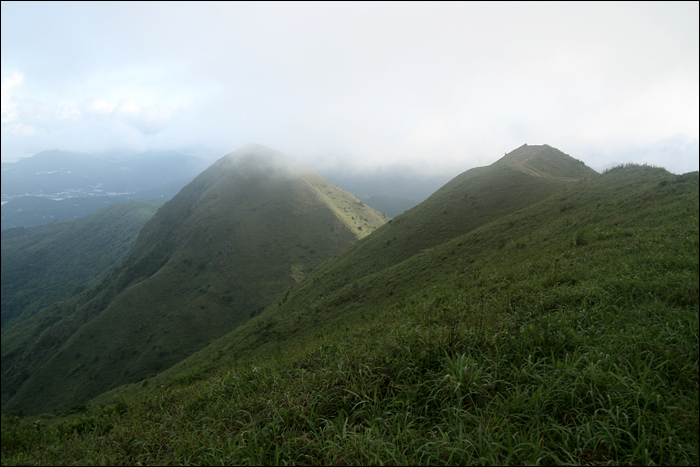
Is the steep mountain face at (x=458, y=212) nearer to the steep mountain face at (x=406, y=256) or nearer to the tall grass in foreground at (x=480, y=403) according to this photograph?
the steep mountain face at (x=406, y=256)

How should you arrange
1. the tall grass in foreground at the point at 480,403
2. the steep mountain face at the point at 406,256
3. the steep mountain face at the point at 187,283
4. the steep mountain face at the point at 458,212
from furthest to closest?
the steep mountain face at the point at 187,283, the steep mountain face at the point at 458,212, the steep mountain face at the point at 406,256, the tall grass in foreground at the point at 480,403

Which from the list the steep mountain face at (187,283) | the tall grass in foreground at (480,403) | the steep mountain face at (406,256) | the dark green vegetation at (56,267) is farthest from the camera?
the dark green vegetation at (56,267)

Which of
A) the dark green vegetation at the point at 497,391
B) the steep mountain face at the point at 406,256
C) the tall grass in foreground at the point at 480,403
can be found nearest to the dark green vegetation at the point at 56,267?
the steep mountain face at the point at 406,256

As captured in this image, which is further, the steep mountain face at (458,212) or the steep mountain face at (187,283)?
the steep mountain face at (187,283)

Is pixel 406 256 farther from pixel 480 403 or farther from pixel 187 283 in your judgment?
pixel 187 283

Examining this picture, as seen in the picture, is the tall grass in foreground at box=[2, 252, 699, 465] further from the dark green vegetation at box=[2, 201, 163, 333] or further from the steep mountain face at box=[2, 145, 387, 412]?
the dark green vegetation at box=[2, 201, 163, 333]

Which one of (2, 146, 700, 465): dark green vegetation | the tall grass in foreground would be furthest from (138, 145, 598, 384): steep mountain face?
the tall grass in foreground

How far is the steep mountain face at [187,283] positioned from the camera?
193 ft

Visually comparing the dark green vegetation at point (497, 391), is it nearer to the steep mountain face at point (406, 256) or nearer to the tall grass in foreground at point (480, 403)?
the tall grass in foreground at point (480, 403)

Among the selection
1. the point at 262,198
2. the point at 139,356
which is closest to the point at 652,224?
the point at 139,356

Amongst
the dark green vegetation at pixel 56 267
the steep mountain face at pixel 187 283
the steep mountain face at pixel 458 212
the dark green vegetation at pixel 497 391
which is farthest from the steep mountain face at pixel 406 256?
the dark green vegetation at pixel 56 267

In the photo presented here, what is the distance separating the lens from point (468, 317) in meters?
7.67

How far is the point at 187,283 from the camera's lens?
77.9m

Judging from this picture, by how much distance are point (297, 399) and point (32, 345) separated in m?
129
